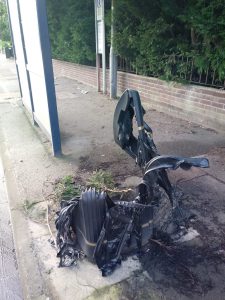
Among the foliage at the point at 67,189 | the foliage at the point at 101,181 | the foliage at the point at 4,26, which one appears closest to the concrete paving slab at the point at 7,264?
the foliage at the point at 67,189

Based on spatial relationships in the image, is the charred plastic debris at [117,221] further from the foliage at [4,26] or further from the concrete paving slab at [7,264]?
the foliage at [4,26]

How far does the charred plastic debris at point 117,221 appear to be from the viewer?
6.93 feet

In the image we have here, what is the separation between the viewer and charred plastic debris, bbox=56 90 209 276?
6.93ft

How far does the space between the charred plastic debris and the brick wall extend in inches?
126

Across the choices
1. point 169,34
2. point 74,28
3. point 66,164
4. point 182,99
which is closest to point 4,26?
point 74,28

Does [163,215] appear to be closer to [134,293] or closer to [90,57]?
[134,293]

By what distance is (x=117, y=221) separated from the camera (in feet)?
7.25

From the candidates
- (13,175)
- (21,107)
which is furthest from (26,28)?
(21,107)

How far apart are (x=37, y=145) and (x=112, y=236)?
129 inches

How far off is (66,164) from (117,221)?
2172 millimetres

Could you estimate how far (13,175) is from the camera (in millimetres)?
4055

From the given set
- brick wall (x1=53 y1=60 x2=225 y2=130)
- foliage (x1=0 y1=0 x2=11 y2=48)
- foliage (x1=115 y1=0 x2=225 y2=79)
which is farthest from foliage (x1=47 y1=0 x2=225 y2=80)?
foliage (x1=0 y1=0 x2=11 y2=48)

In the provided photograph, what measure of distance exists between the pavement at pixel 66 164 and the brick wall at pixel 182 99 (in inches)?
8.3

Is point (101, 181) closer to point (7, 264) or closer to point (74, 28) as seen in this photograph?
point (7, 264)
